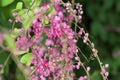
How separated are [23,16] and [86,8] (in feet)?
1.65

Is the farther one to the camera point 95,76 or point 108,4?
point 95,76

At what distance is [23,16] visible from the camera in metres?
1.76

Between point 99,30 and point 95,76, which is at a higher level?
point 99,30

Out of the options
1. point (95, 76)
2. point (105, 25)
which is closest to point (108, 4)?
point (105, 25)

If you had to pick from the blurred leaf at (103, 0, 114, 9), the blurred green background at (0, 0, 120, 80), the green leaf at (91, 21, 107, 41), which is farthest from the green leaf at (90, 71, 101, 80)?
the blurred leaf at (103, 0, 114, 9)

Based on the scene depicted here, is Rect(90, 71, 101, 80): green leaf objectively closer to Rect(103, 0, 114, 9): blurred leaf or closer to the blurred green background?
the blurred green background

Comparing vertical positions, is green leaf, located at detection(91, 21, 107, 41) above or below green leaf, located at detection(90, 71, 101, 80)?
above

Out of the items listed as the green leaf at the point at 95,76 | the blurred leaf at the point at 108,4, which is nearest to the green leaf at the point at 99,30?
the blurred leaf at the point at 108,4

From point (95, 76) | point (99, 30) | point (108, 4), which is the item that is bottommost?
point (95, 76)

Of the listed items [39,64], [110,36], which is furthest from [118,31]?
[39,64]

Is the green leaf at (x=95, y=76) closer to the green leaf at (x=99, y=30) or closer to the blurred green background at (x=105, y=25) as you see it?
the blurred green background at (x=105, y=25)

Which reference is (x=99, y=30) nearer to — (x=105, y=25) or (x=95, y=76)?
(x=105, y=25)

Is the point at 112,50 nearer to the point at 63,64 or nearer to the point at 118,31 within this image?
the point at 118,31

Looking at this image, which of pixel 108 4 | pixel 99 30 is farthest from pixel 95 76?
pixel 108 4
